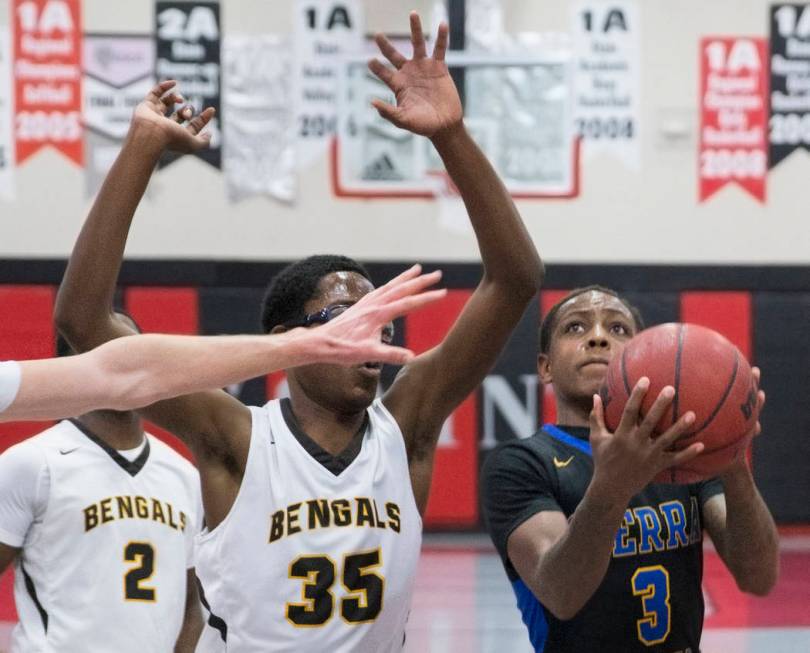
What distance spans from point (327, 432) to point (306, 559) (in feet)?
1.05

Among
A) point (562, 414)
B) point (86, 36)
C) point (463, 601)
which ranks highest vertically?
point (86, 36)

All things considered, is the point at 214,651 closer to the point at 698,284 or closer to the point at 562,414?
the point at 562,414

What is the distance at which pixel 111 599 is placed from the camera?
11.6 feet

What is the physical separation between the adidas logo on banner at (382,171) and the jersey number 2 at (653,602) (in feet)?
22.3

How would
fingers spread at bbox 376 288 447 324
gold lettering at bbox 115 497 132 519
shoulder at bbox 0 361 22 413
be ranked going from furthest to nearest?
Answer: gold lettering at bbox 115 497 132 519 < fingers spread at bbox 376 288 447 324 < shoulder at bbox 0 361 22 413

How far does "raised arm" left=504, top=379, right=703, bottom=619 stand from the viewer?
236 centimetres

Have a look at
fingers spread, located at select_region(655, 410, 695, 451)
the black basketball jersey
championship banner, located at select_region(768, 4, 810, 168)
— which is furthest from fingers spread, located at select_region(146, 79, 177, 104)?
championship banner, located at select_region(768, 4, 810, 168)

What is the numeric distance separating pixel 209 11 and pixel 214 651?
733 centimetres

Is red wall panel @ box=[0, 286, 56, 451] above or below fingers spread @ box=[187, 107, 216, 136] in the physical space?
below

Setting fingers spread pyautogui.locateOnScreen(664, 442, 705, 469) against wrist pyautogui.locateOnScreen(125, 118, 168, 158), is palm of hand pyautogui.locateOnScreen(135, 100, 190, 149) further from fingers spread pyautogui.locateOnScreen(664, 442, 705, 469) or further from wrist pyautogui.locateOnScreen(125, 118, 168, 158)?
fingers spread pyautogui.locateOnScreen(664, 442, 705, 469)

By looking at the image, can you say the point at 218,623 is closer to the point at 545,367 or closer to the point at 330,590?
the point at 330,590

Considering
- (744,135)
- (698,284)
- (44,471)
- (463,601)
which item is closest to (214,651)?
(44,471)

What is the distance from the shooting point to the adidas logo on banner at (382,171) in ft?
31.0

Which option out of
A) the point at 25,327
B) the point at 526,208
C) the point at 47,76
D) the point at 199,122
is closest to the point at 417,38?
the point at 199,122
